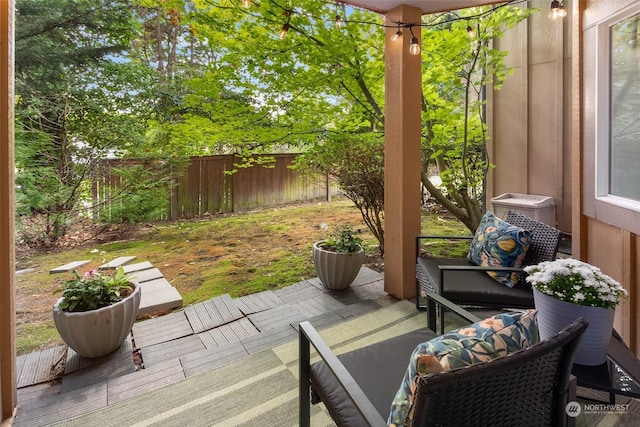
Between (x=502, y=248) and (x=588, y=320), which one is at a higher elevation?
(x=502, y=248)

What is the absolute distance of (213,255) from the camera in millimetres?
4449

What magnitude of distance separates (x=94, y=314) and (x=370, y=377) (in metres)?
1.78

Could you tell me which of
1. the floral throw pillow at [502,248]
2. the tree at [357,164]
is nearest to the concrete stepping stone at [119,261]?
the tree at [357,164]

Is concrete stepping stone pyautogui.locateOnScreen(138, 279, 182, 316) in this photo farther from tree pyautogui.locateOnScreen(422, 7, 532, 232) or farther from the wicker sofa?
tree pyautogui.locateOnScreen(422, 7, 532, 232)

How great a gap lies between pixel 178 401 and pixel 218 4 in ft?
11.6

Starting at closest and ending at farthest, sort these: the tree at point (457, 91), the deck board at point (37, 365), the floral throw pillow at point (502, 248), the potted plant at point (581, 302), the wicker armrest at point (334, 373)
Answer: the wicker armrest at point (334, 373), the potted plant at point (581, 302), the deck board at point (37, 365), the floral throw pillow at point (502, 248), the tree at point (457, 91)

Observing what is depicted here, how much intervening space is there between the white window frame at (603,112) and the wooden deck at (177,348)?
1.80 meters

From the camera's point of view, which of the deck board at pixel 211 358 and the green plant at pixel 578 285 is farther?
the deck board at pixel 211 358

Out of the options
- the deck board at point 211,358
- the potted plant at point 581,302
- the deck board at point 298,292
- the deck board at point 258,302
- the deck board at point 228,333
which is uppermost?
the potted plant at point 581,302

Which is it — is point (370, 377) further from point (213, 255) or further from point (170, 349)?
point (213, 255)

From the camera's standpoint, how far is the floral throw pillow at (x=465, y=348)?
2.71 ft

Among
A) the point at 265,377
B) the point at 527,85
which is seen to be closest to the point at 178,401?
the point at 265,377

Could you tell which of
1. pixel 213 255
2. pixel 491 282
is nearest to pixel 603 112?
pixel 491 282

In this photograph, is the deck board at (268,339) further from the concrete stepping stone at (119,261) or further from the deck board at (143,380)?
the concrete stepping stone at (119,261)
